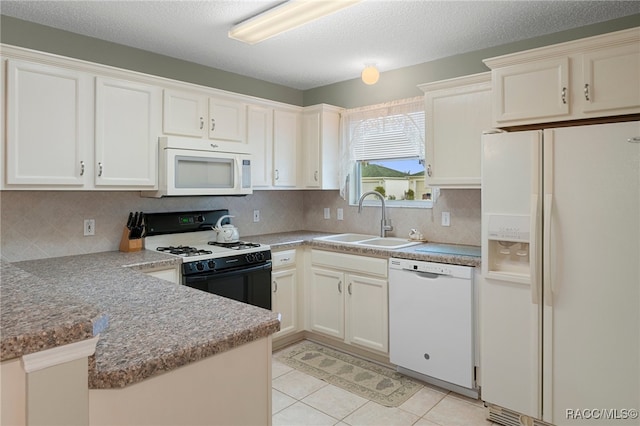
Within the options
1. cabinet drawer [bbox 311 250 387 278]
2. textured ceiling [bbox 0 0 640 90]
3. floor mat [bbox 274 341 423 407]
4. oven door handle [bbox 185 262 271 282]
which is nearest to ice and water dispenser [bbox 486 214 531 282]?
cabinet drawer [bbox 311 250 387 278]

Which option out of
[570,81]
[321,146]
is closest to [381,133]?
[321,146]

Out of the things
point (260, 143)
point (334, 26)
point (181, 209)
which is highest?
point (334, 26)

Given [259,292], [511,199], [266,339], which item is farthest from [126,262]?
Answer: [511,199]

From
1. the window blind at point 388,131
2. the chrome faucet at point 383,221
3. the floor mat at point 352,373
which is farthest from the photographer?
the chrome faucet at point 383,221

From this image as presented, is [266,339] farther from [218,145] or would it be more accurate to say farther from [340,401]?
[218,145]

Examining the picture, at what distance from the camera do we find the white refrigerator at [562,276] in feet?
6.82

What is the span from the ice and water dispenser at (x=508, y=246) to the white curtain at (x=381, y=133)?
52.8 inches

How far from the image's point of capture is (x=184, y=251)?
10.1 ft

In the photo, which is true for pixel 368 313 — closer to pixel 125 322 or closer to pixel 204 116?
pixel 204 116

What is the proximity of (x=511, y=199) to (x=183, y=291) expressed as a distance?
5.99 ft

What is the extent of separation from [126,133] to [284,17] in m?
1.35

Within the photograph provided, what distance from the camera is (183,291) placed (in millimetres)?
1843

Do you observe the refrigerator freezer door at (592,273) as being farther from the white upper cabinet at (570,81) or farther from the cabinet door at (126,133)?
the cabinet door at (126,133)

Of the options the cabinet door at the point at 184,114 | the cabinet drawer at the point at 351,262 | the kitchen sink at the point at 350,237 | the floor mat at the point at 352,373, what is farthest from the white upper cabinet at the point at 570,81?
the cabinet door at the point at 184,114
